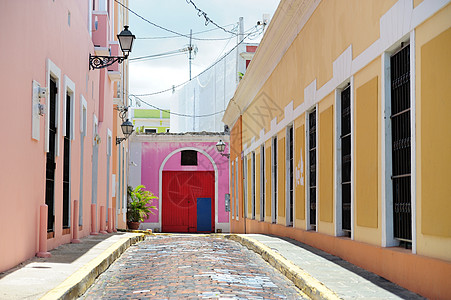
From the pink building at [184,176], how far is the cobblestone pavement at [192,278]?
21.3 meters

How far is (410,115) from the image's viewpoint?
22.4 feet

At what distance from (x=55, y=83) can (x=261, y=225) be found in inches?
405

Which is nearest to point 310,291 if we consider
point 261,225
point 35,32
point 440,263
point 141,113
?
point 440,263

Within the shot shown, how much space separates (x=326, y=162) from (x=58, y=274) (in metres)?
5.19

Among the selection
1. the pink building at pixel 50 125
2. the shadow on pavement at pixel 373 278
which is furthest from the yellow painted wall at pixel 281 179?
the shadow on pavement at pixel 373 278

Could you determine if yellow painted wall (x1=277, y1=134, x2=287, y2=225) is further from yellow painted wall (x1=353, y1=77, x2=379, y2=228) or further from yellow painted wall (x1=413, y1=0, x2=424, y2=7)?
yellow painted wall (x1=413, y1=0, x2=424, y2=7)

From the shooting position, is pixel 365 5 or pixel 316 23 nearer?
pixel 365 5

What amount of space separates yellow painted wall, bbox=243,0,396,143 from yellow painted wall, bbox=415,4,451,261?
1262 mm

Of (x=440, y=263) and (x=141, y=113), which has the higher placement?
(x=141, y=113)

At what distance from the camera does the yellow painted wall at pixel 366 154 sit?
26.2ft

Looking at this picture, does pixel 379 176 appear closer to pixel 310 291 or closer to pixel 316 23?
pixel 310 291

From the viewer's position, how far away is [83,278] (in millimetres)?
7074

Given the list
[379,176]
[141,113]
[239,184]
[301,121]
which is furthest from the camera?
[141,113]

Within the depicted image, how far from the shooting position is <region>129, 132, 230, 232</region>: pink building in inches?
1302
